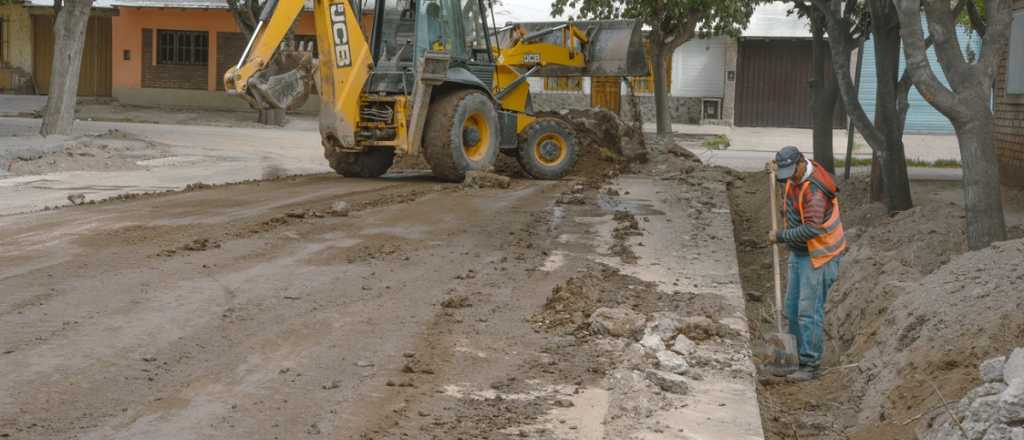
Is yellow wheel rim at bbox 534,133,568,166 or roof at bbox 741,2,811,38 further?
roof at bbox 741,2,811,38

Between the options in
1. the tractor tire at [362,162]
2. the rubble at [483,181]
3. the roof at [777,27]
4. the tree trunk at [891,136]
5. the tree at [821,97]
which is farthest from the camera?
the roof at [777,27]

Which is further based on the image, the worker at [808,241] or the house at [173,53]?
the house at [173,53]

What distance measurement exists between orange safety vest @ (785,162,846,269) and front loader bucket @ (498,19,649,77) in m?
11.6

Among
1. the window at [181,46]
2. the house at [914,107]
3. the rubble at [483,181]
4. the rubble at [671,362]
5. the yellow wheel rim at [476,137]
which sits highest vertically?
the window at [181,46]

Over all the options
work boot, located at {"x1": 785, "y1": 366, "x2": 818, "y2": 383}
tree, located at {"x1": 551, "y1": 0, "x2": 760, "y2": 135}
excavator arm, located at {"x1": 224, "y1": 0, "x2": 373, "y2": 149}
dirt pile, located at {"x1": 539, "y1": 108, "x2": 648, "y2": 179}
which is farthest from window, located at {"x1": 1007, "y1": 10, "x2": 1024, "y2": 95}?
tree, located at {"x1": 551, "y1": 0, "x2": 760, "y2": 135}

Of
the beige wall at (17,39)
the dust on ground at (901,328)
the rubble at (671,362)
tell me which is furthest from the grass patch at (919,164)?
the beige wall at (17,39)

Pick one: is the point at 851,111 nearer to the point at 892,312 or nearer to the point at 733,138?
the point at 892,312

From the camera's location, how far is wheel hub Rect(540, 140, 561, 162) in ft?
65.0

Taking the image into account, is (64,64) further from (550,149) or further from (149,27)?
(149,27)

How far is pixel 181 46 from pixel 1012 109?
29.1 metres

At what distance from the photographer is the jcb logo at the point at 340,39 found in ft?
56.5

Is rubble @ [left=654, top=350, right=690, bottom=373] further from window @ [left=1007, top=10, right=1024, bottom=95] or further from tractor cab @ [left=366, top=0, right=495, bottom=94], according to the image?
window @ [left=1007, top=10, right=1024, bottom=95]

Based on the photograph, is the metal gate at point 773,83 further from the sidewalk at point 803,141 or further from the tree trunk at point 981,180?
the tree trunk at point 981,180

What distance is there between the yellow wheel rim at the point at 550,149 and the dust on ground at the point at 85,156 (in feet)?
21.4
